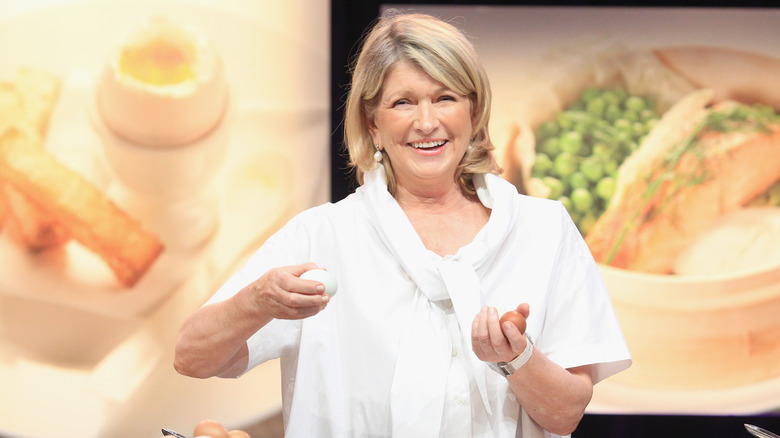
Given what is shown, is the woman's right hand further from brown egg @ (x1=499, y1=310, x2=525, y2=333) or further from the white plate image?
the white plate image

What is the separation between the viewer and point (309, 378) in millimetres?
1544

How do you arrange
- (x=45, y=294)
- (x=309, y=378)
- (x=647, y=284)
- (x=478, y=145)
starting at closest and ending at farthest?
1. (x=309, y=378)
2. (x=478, y=145)
3. (x=45, y=294)
4. (x=647, y=284)

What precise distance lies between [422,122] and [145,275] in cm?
184

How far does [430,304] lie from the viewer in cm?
153

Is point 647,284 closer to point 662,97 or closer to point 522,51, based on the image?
point 662,97

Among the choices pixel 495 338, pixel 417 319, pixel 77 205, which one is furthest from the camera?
pixel 77 205

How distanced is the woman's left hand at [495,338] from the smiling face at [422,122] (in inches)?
14.1

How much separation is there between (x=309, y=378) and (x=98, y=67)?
1948mm

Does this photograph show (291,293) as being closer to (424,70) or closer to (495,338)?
(495,338)

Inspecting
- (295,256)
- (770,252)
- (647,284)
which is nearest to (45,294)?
(295,256)

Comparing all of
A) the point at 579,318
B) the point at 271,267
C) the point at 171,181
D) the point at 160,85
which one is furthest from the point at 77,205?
the point at 579,318

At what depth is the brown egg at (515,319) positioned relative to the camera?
1298 millimetres

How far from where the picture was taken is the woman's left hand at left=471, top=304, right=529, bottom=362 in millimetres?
1291

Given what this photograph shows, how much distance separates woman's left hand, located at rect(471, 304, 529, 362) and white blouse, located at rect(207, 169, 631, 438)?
0.47 ft
